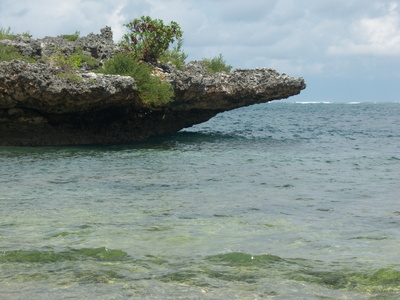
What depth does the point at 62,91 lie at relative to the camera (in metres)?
21.2

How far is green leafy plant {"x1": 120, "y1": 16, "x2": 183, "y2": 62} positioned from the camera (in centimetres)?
2809

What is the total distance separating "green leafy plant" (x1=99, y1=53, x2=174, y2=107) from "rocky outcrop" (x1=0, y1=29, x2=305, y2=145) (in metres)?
0.54

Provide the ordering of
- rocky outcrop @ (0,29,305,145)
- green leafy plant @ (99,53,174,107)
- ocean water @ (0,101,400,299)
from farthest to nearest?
green leafy plant @ (99,53,174,107)
rocky outcrop @ (0,29,305,145)
ocean water @ (0,101,400,299)

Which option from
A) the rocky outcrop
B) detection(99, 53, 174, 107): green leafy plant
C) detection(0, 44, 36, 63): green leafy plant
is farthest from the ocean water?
detection(99, 53, 174, 107): green leafy plant

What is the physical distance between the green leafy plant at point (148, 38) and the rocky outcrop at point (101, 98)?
1.02 meters

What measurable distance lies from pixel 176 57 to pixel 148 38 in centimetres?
336

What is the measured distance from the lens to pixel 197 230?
351 inches

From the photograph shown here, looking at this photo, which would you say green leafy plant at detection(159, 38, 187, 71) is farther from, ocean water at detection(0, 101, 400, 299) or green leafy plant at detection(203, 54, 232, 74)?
ocean water at detection(0, 101, 400, 299)

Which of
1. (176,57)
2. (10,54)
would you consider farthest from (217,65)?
(10,54)

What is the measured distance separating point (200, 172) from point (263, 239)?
8305mm

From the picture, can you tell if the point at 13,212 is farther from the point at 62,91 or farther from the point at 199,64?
the point at 199,64

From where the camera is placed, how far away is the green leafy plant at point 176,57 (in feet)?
97.0

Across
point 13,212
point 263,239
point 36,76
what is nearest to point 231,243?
point 263,239

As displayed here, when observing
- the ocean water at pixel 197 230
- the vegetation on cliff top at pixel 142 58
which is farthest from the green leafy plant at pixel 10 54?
the ocean water at pixel 197 230
